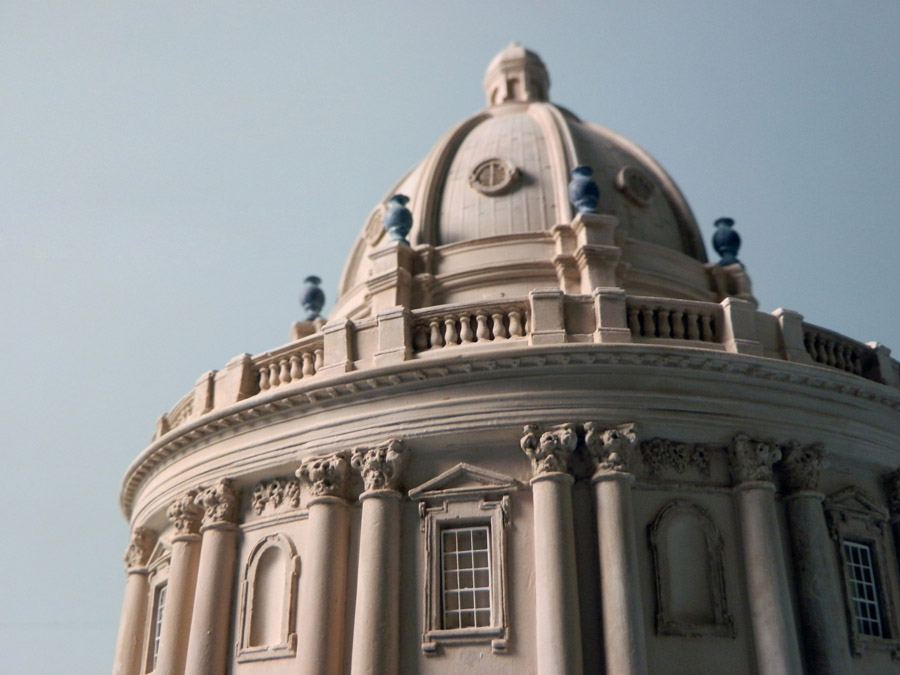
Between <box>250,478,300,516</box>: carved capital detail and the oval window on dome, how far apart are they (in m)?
10.7

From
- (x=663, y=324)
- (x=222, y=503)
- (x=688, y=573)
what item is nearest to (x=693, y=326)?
(x=663, y=324)

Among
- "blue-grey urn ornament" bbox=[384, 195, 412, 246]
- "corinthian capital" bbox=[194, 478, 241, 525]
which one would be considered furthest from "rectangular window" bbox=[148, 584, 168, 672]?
"blue-grey urn ornament" bbox=[384, 195, 412, 246]

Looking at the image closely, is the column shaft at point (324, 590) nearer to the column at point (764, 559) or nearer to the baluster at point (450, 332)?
the baluster at point (450, 332)

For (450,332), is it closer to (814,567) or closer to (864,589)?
(814,567)

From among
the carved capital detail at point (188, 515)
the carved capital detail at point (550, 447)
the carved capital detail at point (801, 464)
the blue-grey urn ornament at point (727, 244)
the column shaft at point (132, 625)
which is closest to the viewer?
the carved capital detail at point (550, 447)

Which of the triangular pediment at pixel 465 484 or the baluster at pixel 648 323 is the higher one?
the baluster at pixel 648 323

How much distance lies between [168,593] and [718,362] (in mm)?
11334

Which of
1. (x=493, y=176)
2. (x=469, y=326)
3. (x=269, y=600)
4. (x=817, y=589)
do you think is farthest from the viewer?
(x=493, y=176)

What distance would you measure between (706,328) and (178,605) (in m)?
11.3

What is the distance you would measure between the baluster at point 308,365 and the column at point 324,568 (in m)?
2.08

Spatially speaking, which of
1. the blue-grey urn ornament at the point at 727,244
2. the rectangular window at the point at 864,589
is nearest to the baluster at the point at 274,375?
the rectangular window at the point at 864,589

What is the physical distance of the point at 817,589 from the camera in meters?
16.6

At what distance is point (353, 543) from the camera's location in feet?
57.5

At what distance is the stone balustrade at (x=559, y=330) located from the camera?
58.1 ft
